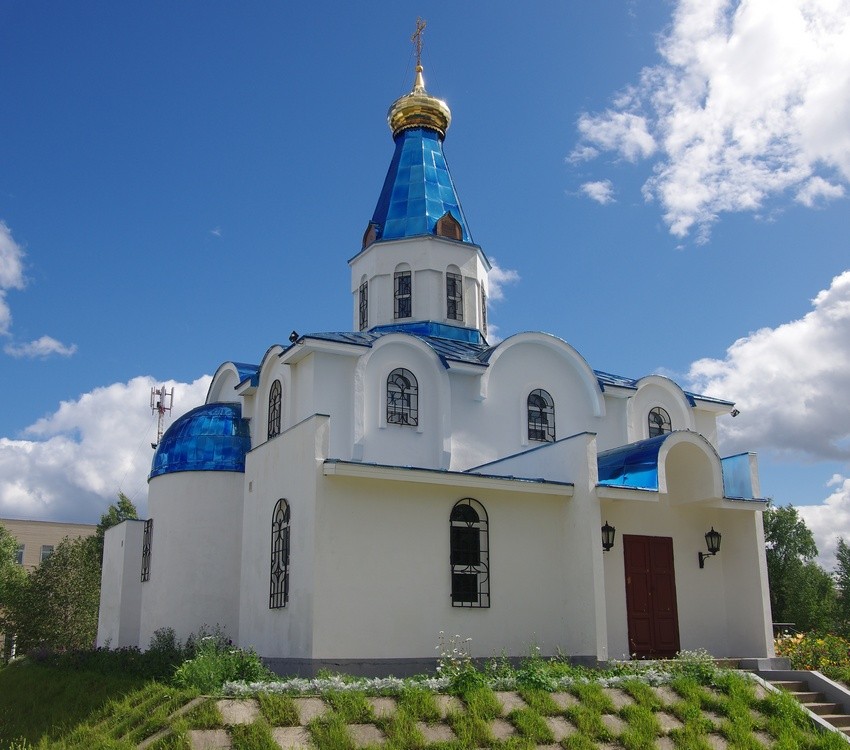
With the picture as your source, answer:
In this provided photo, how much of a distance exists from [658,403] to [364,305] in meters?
6.19

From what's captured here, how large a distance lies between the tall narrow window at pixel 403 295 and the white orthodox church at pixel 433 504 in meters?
0.03

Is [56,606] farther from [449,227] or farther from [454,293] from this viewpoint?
[449,227]

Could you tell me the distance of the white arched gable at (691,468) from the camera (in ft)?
44.0

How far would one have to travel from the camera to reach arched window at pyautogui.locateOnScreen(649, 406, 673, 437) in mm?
17109

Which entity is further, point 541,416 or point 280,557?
point 541,416

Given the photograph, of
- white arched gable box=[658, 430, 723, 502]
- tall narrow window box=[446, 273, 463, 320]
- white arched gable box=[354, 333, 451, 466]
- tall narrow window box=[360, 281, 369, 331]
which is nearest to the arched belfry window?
tall narrow window box=[446, 273, 463, 320]

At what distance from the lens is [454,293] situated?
1833 centimetres

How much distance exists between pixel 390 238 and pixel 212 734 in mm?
12170

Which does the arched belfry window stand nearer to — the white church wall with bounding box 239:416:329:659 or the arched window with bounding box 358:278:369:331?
the arched window with bounding box 358:278:369:331

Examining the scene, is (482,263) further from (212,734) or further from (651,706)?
(212,734)

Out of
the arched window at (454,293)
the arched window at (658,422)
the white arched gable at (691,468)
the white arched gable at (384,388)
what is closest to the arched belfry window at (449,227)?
the arched window at (454,293)

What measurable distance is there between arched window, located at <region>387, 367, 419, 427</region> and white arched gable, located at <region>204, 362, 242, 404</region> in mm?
4266

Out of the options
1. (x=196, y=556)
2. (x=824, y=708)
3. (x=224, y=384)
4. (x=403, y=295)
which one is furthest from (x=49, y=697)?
(x=824, y=708)

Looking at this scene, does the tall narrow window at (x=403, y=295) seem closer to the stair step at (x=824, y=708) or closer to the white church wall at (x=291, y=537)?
the white church wall at (x=291, y=537)
